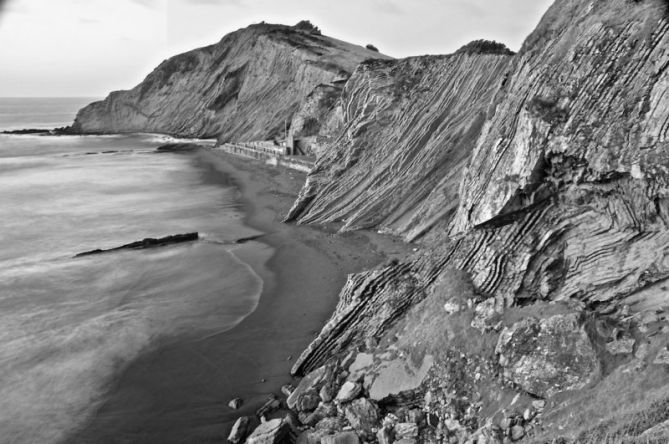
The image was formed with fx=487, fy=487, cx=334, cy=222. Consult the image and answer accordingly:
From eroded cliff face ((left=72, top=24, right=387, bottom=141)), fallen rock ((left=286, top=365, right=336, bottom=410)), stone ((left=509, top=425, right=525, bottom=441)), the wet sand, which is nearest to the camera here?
stone ((left=509, top=425, right=525, bottom=441))

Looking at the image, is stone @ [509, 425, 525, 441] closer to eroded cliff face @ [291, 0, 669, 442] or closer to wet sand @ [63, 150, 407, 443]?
eroded cliff face @ [291, 0, 669, 442]

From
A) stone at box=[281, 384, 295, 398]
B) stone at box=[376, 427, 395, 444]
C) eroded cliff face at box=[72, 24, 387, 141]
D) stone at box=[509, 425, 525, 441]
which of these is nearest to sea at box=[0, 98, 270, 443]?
stone at box=[281, 384, 295, 398]

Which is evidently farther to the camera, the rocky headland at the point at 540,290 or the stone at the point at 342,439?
the stone at the point at 342,439

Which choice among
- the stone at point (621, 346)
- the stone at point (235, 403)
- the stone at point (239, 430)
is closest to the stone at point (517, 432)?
the stone at point (621, 346)

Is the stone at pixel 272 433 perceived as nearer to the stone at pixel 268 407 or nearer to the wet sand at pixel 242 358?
the stone at pixel 268 407

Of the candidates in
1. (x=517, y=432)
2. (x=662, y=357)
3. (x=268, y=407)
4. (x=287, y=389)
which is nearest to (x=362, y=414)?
(x=268, y=407)

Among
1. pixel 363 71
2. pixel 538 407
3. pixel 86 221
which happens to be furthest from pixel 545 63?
pixel 86 221
